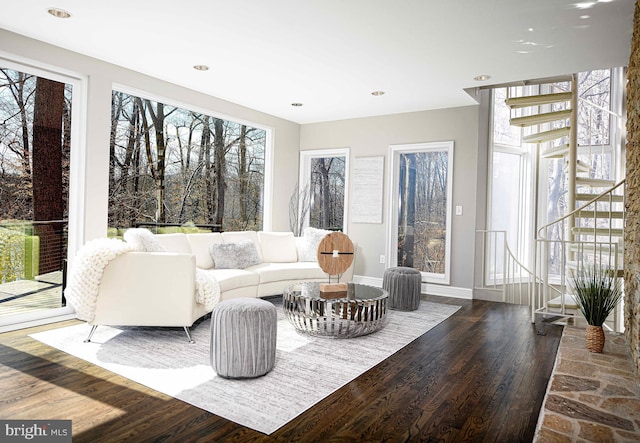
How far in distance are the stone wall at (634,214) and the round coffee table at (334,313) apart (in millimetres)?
1795

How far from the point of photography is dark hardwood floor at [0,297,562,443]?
82.5 inches

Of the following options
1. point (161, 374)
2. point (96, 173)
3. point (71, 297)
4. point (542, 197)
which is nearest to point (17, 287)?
point (71, 297)

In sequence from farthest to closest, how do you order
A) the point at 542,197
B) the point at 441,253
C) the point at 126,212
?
the point at 542,197, the point at 441,253, the point at 126,212

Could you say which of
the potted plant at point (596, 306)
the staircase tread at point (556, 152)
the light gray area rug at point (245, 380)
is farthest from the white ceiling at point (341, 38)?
the light gray area rug at point (245, 380)

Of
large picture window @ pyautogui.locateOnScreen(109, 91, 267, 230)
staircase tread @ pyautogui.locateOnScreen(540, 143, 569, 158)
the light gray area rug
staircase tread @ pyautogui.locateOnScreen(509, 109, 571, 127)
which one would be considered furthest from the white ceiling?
the light gray area rug

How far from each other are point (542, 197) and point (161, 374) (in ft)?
19.1

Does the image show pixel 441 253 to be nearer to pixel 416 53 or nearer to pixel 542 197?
pixel 542 197

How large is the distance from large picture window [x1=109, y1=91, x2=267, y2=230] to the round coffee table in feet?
8.13

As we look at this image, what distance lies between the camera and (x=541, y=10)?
3.04 m

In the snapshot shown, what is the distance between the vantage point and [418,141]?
6094 millimetres

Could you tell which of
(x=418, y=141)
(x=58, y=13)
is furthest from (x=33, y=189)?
(x=418, y=141)

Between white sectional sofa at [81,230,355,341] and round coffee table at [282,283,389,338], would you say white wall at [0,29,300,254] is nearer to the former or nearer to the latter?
white sectional sofa at [81,230,355,341]

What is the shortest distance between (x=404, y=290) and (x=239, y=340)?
8.30 ft

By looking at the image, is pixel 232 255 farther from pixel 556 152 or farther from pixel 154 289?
pixel 556 152
